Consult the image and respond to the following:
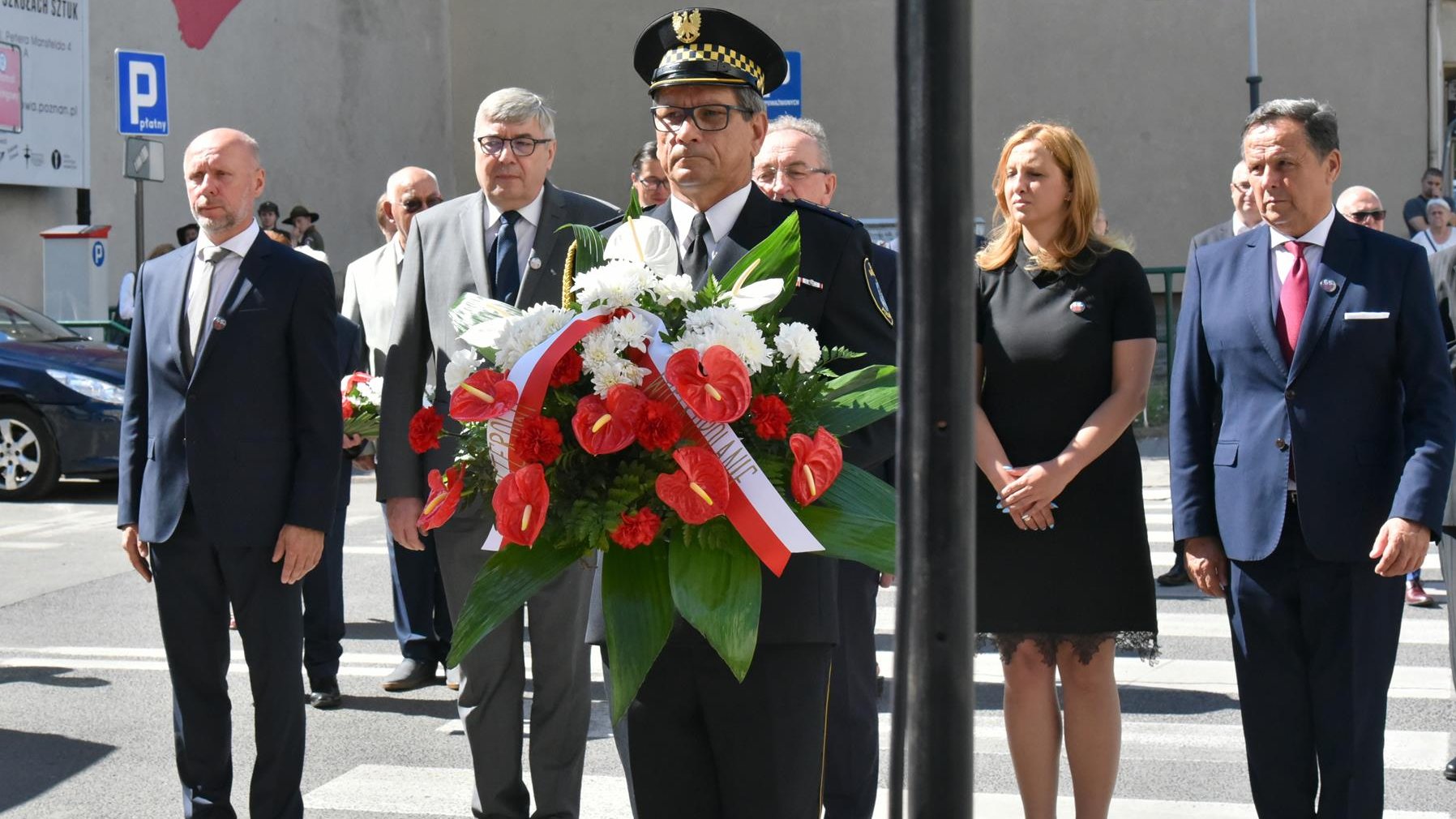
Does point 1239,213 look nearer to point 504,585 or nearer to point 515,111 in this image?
point 515,111

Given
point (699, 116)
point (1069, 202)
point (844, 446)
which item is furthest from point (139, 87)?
point (844, 446)

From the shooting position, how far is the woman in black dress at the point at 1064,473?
4449 millimetres

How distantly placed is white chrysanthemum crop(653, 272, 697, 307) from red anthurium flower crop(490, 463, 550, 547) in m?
0.40

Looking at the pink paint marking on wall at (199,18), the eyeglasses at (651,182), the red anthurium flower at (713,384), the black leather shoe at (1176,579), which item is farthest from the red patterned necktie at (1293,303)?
the pink paint marking on wall at (199,18)

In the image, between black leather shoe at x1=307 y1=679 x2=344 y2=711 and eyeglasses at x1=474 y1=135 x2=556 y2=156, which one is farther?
black leather shoe at x1=307 y1=679 x2=344 y2=711

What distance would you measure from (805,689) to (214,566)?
2.43m

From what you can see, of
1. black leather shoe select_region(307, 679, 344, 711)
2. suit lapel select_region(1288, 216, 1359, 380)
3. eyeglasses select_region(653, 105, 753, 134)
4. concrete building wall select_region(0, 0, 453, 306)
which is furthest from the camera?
concrete building wall select_region(0, 0, 453, 306)

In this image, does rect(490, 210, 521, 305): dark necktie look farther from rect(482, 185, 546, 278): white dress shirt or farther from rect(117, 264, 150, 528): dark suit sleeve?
rect(117, 264, 150, 528): dark suit sleeve

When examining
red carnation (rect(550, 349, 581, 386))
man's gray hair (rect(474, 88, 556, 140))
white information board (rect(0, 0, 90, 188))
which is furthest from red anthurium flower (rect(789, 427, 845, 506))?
white information board (rect(0, 0, 90, 188))

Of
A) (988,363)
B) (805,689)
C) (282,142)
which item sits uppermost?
(282,142)

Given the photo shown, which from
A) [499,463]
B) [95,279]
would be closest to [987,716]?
[499,463]

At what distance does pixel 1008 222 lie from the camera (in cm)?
464

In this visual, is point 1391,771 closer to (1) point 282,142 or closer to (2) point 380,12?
(1) point 282,142

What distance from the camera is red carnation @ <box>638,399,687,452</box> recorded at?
8.46 feet
